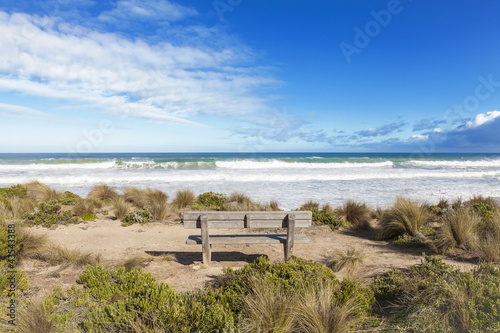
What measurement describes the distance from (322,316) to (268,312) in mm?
533

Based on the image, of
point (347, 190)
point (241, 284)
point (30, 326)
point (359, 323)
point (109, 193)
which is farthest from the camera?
point (347, 190)

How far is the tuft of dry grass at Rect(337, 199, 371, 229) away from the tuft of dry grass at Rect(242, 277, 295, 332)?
18.9 feet

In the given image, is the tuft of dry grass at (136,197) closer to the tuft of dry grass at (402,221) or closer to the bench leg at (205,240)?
the bench leg at (205,240)

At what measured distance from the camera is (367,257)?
17.3 feet

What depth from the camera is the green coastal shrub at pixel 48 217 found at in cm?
757

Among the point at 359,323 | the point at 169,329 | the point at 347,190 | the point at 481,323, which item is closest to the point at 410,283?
the point at 481,323

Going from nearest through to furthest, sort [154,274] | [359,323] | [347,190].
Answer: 1. [359,323]
2. [154,274]
3. [347,190]

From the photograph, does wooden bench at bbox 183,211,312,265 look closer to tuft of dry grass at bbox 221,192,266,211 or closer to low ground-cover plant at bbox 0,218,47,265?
low ground-cover plant at bbox 0,218,47,265

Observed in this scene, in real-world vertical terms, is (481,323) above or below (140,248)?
above

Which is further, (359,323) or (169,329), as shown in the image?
(359,323)

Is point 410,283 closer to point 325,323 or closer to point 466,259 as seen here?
point 325,323

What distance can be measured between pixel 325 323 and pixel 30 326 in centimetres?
278

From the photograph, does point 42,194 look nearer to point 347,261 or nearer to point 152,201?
point 152,201

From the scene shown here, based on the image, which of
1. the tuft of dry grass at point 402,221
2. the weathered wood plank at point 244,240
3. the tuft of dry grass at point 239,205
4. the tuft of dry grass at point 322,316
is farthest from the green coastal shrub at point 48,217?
the tuft of dry grass at point 402,221
